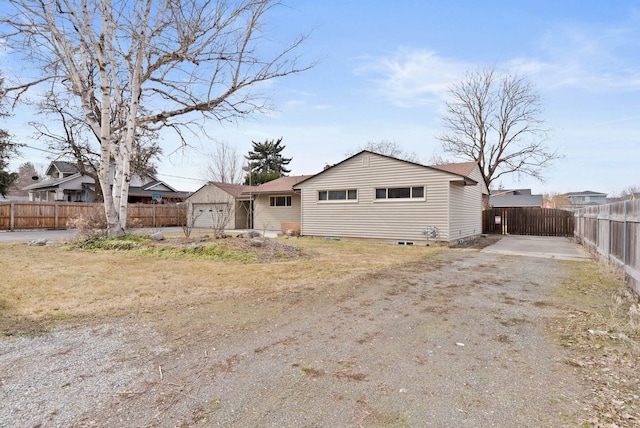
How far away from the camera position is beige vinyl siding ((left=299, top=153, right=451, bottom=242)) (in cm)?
1302

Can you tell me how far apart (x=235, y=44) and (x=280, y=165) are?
3240 cm

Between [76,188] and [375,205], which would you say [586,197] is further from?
[76,188]

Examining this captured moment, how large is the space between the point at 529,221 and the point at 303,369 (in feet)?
70.9

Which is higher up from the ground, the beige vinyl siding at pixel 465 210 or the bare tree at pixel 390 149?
the bare tree at pixel 390 149

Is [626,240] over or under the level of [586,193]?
under

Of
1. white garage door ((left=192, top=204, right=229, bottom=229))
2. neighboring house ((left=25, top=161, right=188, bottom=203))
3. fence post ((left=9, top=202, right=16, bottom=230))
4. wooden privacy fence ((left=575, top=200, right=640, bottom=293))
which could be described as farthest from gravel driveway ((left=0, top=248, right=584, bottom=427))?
neighboring house ((left=25, top=161, right=188, bottom=203))

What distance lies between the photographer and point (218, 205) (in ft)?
78.1

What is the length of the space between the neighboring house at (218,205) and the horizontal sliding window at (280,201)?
1969mm

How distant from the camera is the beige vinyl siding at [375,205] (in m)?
13.0

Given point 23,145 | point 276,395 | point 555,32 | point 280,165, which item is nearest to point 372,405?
point 276,395

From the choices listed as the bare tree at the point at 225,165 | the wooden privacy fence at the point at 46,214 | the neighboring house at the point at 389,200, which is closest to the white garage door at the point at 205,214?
the wooden privacy fence at the point at 46,214

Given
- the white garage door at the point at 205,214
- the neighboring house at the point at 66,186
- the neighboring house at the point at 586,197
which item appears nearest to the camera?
the white garage door at the point at 205,214

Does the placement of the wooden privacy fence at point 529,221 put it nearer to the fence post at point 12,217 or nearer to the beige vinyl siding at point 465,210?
the beige vinyl siding at point 465,210

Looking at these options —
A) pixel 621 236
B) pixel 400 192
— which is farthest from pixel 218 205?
pixel 621 236
